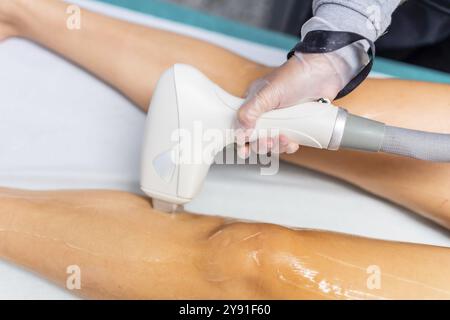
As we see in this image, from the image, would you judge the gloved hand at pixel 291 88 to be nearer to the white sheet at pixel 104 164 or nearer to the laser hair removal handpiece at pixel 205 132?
the laser hair removal handpiece at pixel 205 132

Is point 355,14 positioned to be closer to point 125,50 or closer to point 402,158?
point 402,158

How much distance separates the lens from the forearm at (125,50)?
1.03 meters

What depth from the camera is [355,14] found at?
0.82 metres

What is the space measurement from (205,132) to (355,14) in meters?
0.28

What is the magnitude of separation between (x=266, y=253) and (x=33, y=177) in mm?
494

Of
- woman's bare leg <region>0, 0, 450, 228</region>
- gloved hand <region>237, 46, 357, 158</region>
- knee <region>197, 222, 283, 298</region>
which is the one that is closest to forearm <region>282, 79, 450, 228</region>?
woman's bare leg <region>0, 0, 450, 228</region>

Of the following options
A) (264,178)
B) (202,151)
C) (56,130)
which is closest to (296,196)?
(264,178)

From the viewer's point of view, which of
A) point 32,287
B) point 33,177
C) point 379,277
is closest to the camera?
point 379,277

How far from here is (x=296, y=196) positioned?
1.05m

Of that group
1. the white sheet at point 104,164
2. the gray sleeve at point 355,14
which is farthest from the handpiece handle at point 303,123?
the white sheet at point 104,164

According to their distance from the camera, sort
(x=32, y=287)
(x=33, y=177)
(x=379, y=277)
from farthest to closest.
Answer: (x=33, y=177) < (x=32, y=287) < (x=379, y=277)

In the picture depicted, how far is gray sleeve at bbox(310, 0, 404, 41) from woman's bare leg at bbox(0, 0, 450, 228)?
153mm

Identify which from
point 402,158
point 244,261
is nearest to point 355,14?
point 402,158

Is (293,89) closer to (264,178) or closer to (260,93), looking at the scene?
(260,93)
